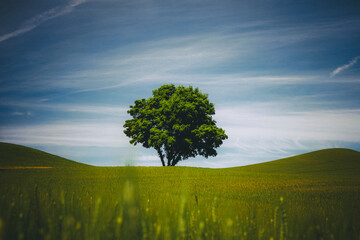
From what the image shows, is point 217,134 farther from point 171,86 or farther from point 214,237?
point 214,237

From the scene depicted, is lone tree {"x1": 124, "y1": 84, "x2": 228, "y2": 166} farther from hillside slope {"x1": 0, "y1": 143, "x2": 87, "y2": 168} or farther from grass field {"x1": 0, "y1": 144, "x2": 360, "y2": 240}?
grass field {"x1": 0, "y1": 144, "x2": 360, "y2": 240}

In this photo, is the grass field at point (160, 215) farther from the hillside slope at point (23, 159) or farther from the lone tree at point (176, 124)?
the hillside slope at point (23, 159)

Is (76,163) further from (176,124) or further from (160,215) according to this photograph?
(160,215)

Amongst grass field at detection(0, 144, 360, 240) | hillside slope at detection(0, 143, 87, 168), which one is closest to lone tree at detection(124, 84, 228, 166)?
hillside slope at detection(0, 143, 87, 168)

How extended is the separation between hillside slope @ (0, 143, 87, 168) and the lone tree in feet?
42.1

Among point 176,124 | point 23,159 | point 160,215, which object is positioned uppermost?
point 176,124

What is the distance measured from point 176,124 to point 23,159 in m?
25.9

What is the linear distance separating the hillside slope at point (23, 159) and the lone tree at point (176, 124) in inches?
505

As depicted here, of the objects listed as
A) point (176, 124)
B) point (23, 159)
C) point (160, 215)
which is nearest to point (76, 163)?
point (23, 159)

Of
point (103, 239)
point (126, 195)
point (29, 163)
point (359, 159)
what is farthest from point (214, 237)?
point (359, 159)

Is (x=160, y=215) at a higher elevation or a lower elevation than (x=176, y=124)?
lower

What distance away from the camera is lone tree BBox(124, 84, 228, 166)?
3528 cm

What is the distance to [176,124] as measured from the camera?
1375 inches

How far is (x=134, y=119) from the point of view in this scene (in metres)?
41.2
